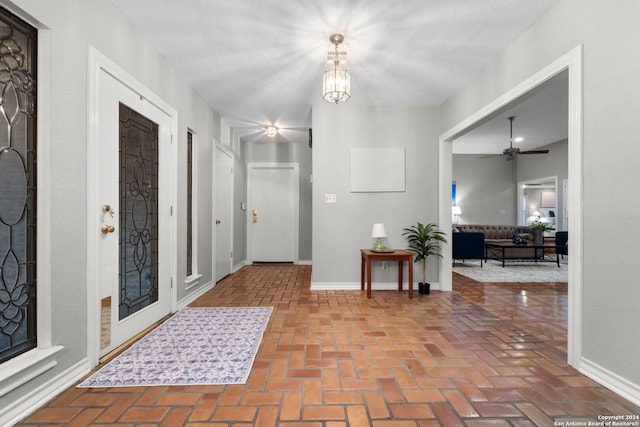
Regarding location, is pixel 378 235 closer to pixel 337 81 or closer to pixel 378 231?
pixel 378 231

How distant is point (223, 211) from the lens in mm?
4316

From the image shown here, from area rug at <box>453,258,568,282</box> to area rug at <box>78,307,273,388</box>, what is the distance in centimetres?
360

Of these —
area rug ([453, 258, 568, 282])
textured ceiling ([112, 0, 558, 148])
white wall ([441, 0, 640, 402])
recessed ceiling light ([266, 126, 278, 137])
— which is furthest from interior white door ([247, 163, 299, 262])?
white wall ([441, 0, 640, 402])

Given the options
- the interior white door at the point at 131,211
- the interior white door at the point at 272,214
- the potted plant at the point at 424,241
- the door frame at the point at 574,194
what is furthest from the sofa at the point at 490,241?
the interior white door at the point at 131,211

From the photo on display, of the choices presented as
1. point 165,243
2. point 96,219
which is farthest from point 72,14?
point 165,243

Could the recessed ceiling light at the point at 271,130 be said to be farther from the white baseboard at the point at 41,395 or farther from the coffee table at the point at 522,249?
the coffee table at the point at 522,249

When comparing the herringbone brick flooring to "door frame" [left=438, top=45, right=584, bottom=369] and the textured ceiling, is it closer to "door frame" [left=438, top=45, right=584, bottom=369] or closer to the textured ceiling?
"door frame" [left=438, top=45, right=584, bottom=369]

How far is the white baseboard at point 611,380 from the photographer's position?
1445mm

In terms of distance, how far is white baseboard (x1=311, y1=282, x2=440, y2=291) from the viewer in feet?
12.1

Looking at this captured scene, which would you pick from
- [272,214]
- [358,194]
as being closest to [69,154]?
[358,194]

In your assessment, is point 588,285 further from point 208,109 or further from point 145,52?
point 208,109

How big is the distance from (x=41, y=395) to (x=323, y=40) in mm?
2840

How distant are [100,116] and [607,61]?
2.97m

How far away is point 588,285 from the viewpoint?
1694mm
